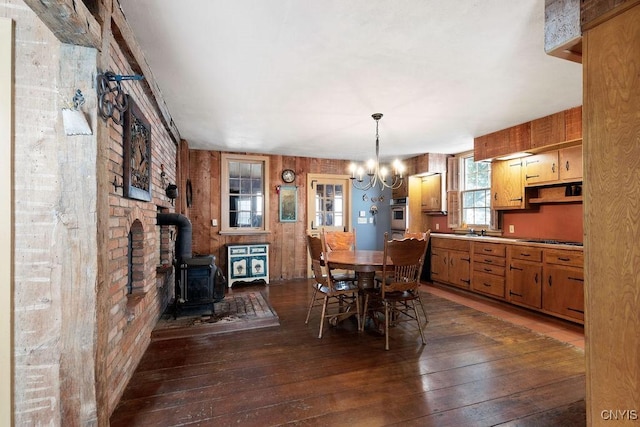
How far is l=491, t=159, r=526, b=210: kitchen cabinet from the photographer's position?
4075 mm

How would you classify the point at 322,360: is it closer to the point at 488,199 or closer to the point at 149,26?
the point at 149,26

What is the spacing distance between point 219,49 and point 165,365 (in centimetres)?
244

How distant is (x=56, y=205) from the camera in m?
1.35

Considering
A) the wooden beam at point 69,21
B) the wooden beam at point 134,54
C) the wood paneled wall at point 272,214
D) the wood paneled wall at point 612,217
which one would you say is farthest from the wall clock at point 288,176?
the wood paneled wall at point 612,217

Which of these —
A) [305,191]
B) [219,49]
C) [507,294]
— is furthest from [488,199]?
[219,49]

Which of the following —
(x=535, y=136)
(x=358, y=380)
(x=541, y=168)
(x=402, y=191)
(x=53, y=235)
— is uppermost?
(x=535, y=136)

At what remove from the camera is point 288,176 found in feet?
18.8

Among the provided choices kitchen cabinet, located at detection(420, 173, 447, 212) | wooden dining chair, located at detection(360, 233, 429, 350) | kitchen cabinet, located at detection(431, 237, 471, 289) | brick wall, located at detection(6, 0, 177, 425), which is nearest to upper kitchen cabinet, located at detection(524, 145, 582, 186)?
kitchen cabinet, located at detection(431, 237, 471, 289)

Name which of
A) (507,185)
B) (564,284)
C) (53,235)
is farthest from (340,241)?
(53,235)

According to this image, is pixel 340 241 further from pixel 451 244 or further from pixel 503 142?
pixel 503 142

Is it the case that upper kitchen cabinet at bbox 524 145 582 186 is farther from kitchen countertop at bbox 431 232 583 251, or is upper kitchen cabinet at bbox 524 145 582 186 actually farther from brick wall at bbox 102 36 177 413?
brick wall at bbox 102 36 177 413

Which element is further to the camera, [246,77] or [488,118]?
[488,118]

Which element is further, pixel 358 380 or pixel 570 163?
pixel 570 163

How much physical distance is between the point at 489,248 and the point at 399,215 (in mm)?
2184
